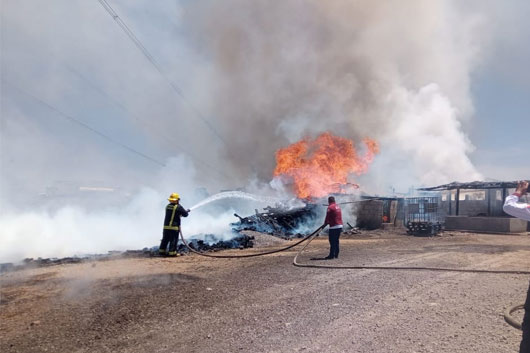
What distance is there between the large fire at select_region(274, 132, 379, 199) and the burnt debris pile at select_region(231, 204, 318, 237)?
130 inches

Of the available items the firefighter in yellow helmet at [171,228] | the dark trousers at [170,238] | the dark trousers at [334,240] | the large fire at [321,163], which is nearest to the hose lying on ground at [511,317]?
the dark trousers at [334,240]

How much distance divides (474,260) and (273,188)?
19637mm

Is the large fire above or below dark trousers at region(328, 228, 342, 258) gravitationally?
above

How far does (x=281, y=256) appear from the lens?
448 inches

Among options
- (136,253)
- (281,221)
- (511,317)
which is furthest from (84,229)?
(511,317)

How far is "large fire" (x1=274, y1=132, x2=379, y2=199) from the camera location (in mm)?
24891

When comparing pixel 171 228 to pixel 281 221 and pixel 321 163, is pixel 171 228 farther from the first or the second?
pixel 321 163

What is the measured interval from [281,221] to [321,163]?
768 centimetres

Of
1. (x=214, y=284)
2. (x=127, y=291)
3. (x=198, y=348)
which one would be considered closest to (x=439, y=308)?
(x=198, y=348)

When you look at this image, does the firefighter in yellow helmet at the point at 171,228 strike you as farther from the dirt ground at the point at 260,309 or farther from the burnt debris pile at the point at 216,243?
the dirt ground at the point at 260,309

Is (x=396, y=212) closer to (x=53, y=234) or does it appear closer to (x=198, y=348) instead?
(x=53, y=234)

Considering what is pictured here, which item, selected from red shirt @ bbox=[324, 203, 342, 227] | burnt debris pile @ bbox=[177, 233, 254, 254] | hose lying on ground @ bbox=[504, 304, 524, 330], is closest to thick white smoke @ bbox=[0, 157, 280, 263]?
burnt debris pile @ bbox=[177, 233, 254, 254]

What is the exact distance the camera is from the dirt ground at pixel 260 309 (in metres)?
4.43

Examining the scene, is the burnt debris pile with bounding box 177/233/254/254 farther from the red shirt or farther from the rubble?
the red shirt
